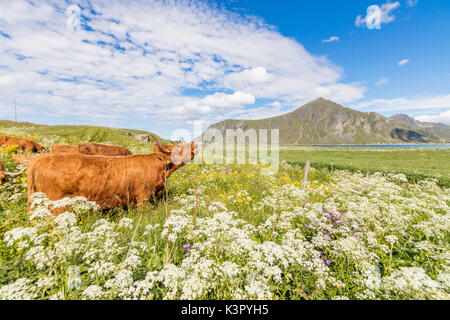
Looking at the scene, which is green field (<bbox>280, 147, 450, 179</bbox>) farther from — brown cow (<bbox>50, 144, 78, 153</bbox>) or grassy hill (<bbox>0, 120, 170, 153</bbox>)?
brown cow (<bbox>50, 144, 78, 153</bbox>)

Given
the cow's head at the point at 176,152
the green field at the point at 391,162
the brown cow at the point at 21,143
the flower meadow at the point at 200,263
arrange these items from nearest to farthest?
the flower meadow at the point at 200,263
the cow's head at the point at 176,152
the brown cow at the point at 21,143
the green field at the point at 391,162

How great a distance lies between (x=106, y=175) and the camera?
4215 millimetres

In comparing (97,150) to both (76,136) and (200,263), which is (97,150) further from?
(76,136)

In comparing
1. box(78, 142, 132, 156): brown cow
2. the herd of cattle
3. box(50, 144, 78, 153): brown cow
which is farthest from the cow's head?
box(50, 144, 78, 153): brown cow

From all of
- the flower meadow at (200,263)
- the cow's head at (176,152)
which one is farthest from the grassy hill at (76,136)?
the flower meadow at (200,263)

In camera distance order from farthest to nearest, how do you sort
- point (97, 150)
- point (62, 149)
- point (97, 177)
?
point (97, 150) → point (62, 149) → point (97, 177)

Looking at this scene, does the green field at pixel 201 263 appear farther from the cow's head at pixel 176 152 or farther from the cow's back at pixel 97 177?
the cow's head at pixel 176 152

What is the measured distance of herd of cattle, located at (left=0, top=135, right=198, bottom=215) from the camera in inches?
140

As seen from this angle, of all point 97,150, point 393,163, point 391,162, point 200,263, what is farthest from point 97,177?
point 391,162

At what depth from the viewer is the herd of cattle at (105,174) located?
3551 millimetres

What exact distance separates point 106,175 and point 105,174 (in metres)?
0.03

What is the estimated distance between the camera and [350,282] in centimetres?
256

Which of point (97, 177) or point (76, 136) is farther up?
point (76, 136)
